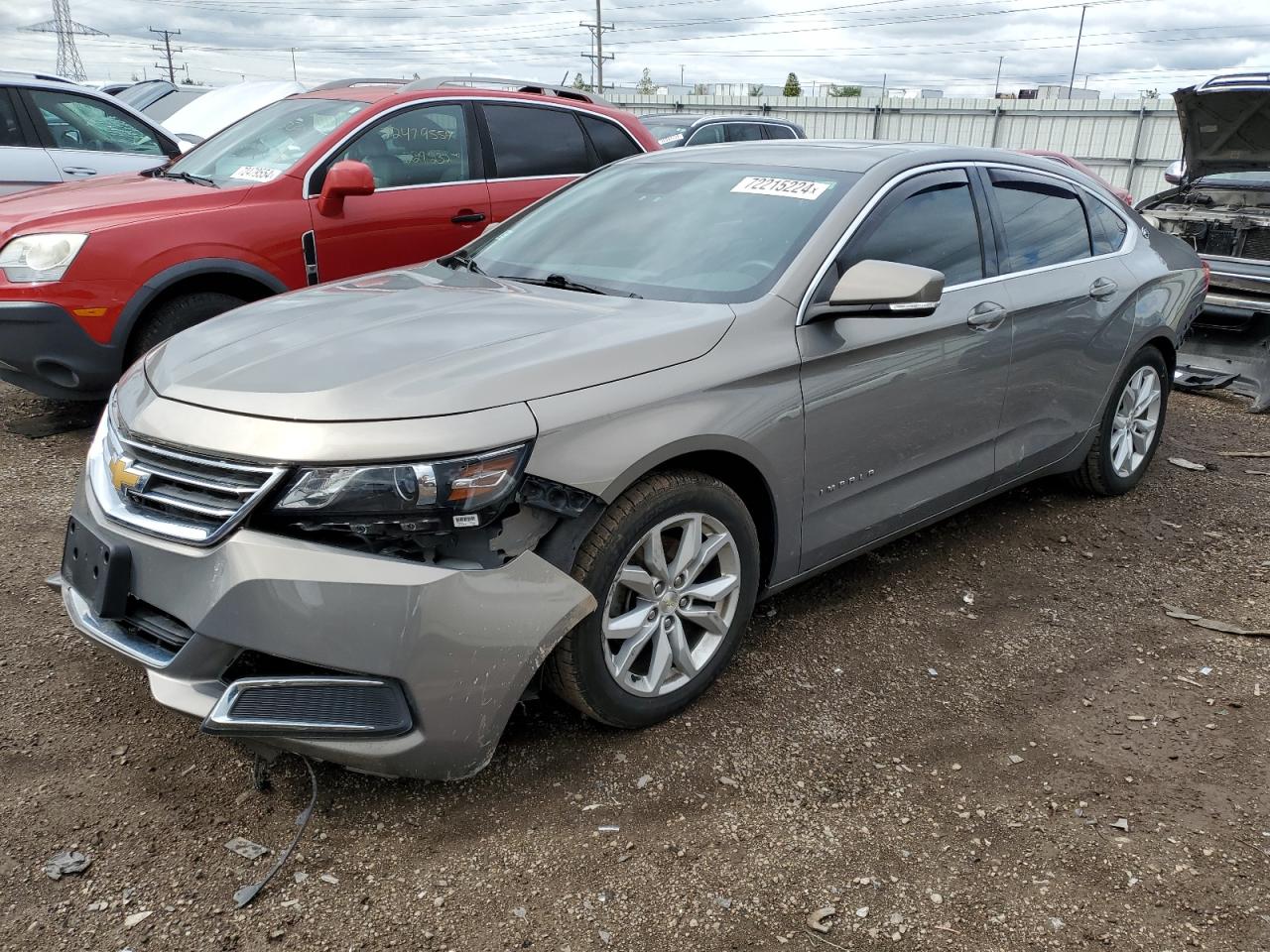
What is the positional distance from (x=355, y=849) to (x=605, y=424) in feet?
3.93

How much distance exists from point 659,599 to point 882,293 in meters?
1.11

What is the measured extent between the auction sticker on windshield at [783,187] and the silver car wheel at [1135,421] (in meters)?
2.15

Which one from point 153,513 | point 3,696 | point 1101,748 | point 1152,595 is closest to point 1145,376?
point 1152,595

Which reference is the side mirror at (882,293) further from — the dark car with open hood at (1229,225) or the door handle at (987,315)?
the dark car with open hood at (1229,225)

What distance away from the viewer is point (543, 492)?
2.45 metres

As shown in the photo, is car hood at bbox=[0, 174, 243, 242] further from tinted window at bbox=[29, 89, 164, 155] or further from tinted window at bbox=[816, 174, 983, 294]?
tinted window at bbox=[816, 174, 983, 294]

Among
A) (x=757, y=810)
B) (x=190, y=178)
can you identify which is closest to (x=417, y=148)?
(x=190, y=178)

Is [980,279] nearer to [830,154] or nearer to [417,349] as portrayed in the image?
[830,154]

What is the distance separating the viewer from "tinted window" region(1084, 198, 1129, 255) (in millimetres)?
4535

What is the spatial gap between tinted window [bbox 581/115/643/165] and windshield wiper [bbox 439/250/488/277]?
118 inches

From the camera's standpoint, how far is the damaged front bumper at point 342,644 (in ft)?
7.38

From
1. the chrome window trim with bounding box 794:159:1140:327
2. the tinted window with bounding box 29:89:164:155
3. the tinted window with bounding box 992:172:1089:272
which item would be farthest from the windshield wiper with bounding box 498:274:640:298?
the tinted window with bounding box 29:89:164:155

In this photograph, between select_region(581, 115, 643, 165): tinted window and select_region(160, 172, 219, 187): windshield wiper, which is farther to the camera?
select_region(581, 115, 643, 165): tinted window

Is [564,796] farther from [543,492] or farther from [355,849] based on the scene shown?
[543,492]
